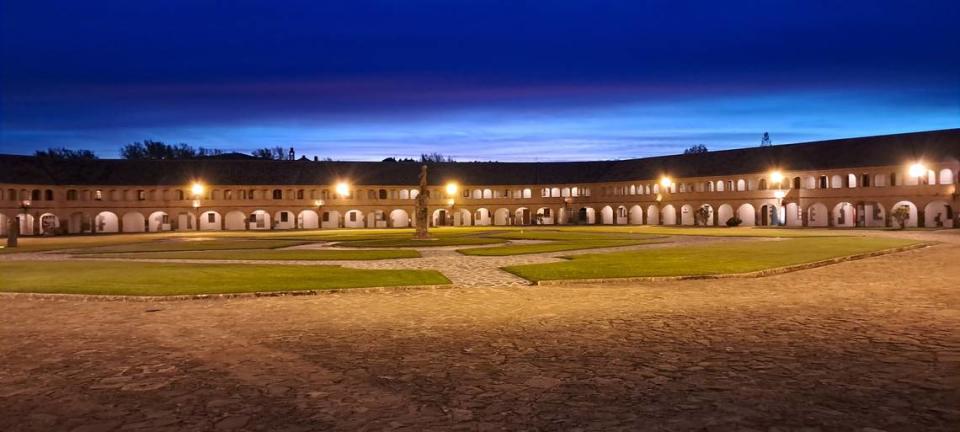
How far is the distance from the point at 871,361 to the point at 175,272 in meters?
20.6

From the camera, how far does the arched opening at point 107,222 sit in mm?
86000

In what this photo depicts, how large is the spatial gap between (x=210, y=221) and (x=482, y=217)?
38473 millimetres

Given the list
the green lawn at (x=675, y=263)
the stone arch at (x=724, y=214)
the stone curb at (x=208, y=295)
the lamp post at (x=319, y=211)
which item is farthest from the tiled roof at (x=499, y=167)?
the stone curb at (x=208, y=295)

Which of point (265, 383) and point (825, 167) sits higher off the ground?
point (825, 167)

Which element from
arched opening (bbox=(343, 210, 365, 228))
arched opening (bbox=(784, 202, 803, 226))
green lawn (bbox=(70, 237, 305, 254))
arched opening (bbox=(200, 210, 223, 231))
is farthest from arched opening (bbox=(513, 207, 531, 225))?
green lawn (bbox=(70, 237, 305, 254))

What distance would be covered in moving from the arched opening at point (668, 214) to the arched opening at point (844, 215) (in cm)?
1986

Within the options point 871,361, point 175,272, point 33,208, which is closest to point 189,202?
point 33,208

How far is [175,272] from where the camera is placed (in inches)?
891

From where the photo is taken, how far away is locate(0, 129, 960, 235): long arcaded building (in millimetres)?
69625

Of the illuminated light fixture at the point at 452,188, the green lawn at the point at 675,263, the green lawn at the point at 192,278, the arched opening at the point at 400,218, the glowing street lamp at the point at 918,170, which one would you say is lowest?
the green lawn at the point at 675,263

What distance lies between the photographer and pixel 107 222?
87.0 m

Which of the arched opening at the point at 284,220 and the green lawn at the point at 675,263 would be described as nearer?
the green lawn at the point at 675,263

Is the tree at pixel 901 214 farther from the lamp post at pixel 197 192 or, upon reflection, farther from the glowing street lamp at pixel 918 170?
the lamp post at pixel 197 192

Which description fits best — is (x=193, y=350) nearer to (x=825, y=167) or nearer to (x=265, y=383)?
(x=265, y=383)
